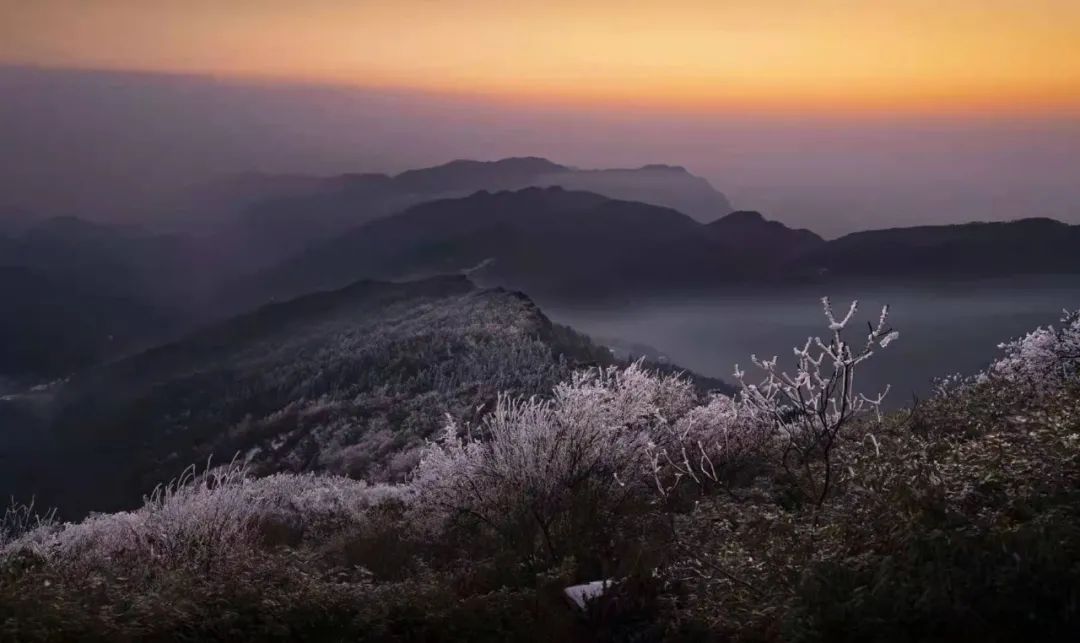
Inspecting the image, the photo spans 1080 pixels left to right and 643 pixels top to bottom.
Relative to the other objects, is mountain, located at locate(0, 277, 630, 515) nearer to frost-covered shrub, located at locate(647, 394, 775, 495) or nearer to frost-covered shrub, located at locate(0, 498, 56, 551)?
frost-covered shrub, located at locate(0, 498, 56, 551)

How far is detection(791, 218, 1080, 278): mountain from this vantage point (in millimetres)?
143375

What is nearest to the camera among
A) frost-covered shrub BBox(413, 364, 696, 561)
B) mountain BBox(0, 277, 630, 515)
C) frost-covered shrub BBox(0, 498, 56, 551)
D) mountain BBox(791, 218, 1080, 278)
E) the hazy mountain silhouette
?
frost-covered shrub BBox(413, 364, 696, 561)

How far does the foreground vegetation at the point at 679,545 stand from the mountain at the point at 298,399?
38.8 m

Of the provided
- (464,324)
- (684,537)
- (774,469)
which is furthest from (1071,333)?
(464,324)

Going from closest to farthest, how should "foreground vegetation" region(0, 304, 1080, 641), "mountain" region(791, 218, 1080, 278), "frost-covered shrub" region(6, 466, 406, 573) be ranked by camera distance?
"foreground vegetation" region(0, 304, 1080, 641) < "frost-covered shrub" region(6, 466, 406, 573) < "mountain" region(791, 218, 1080, 278)

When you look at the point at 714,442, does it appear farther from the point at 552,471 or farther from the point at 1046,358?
the point at 1046,358

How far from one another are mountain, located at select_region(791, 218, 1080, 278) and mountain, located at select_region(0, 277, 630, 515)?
214ft

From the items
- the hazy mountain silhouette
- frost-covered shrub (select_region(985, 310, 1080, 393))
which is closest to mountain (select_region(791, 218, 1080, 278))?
the hazy mountain silhouette

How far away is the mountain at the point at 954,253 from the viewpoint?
143375 mm

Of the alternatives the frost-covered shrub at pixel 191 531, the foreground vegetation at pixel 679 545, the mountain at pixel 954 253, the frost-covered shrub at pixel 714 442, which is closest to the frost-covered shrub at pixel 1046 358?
the foreground vegetation at pixel 679 545

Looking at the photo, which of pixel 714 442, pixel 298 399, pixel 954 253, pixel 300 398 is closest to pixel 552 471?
pixel 714 442

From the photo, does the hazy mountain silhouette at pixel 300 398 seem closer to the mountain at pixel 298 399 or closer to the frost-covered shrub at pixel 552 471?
the mountain at pixel 298 399

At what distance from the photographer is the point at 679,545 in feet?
35.0

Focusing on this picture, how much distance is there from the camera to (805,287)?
539 ft
